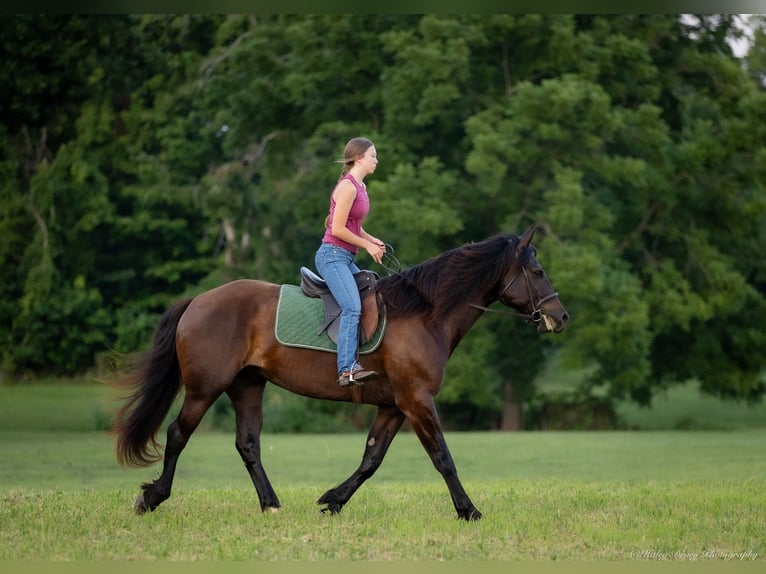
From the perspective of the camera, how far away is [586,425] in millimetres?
30047

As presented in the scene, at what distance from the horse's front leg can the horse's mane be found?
733mm

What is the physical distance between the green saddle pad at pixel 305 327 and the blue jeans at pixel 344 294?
21cm

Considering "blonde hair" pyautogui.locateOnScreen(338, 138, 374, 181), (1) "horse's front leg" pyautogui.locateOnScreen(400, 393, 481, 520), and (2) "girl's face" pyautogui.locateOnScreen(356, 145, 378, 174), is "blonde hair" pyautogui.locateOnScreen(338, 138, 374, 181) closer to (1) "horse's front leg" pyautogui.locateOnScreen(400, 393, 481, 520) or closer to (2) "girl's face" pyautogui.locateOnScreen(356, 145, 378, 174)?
(2) "girl's face" pyautogui.locateOnScreen(356, 145, 378, 174)

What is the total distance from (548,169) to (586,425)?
23.2 feet

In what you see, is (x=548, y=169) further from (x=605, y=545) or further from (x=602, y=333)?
(x=605, y=545)

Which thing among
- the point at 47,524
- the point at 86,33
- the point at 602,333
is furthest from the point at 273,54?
the point at 47,524

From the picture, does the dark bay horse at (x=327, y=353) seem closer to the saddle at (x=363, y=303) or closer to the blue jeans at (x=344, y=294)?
the saddle at (x=363, y=303)

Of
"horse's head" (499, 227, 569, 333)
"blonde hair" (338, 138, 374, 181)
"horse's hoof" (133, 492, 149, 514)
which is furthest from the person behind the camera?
"horse's head" (499, 227, 569, 333)

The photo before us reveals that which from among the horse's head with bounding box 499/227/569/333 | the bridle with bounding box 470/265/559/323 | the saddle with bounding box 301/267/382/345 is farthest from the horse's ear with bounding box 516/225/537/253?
the saddle with bounding box 301/267/382/345

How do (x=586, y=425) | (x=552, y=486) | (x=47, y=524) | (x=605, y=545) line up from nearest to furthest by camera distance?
(x=605, y=545) → (x=47, y=524) → (x=552, y=486) → (x=586, y=425)

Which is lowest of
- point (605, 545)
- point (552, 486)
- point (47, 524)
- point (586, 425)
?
point (586, 425)

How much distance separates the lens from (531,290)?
9250mm

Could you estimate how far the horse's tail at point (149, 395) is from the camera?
9.36 meters

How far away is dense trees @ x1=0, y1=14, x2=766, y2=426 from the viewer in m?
26.2
